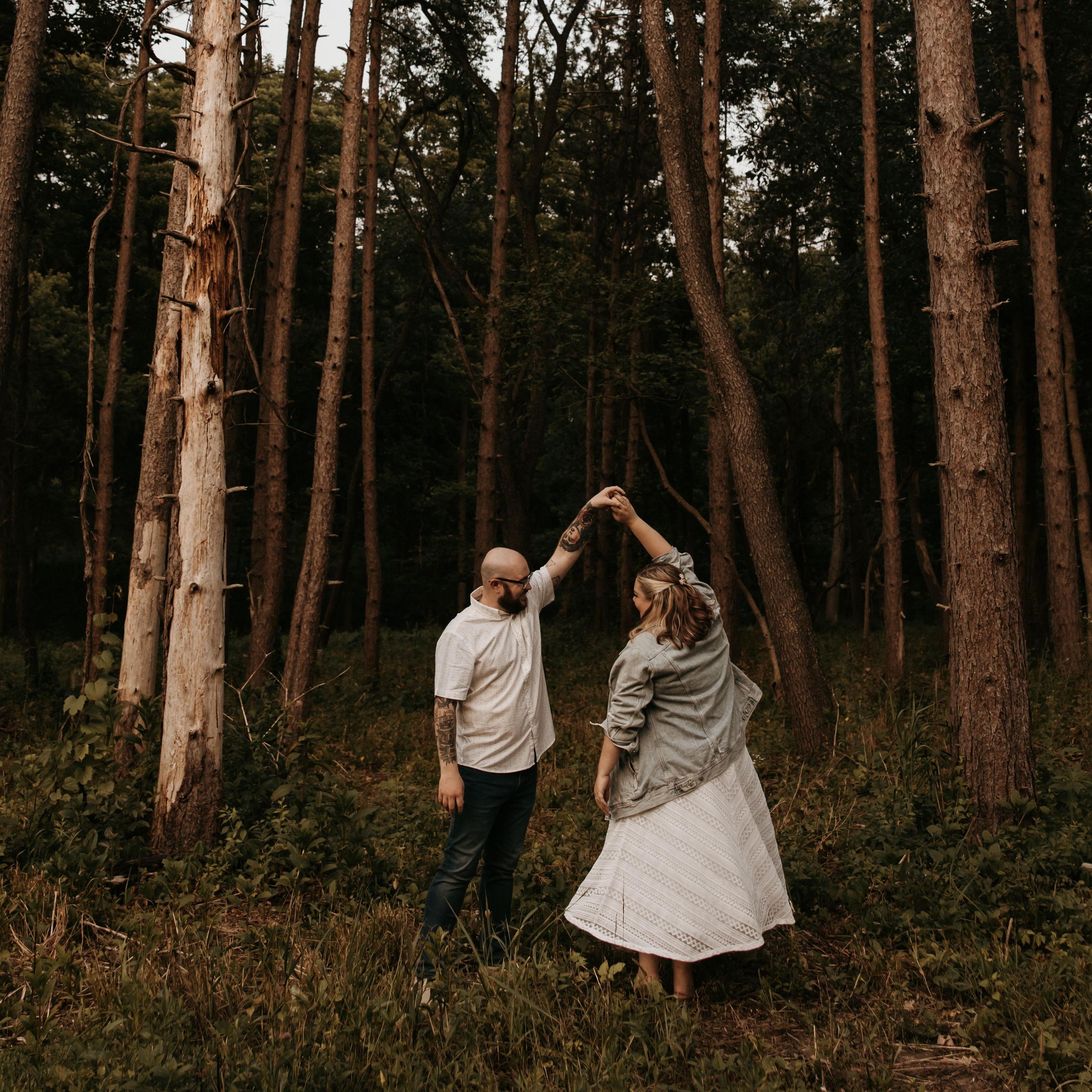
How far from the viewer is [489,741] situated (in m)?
4.66

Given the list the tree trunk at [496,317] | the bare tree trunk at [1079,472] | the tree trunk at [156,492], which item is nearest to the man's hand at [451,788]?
the tree trunk at [156,492]

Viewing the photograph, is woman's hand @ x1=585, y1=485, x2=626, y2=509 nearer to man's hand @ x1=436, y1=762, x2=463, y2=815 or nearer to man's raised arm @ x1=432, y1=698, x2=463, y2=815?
man's raised arm @ x1=432, y1=698, x2=463, y2=815

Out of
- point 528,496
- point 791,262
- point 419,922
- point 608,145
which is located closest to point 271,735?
point 419,922

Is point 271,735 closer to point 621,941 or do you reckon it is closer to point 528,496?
point 621,941

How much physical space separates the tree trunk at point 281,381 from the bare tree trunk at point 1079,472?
32.8ft

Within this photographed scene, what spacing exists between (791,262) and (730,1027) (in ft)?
65.2

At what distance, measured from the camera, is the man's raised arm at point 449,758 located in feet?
14.9

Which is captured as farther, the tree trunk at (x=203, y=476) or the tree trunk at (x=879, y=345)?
the tree trunk at (x=879, y=345)

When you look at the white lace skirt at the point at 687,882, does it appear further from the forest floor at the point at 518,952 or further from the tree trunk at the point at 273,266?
the tree trunk at the point at 273,266

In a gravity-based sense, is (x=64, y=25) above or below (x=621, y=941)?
above

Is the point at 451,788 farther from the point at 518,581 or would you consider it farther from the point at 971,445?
the point at 971,445

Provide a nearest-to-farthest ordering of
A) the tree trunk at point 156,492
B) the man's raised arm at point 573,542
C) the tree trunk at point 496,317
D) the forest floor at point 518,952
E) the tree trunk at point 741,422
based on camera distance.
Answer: the forest floor at point 518,952 → the man's raised arm at point 573,542 → the tree trunk at point 156,492 → the tree trunk at point 741,422 → the tree trunk at point 496,317

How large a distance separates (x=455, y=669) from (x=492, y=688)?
0.22m

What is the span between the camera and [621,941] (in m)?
4.37
